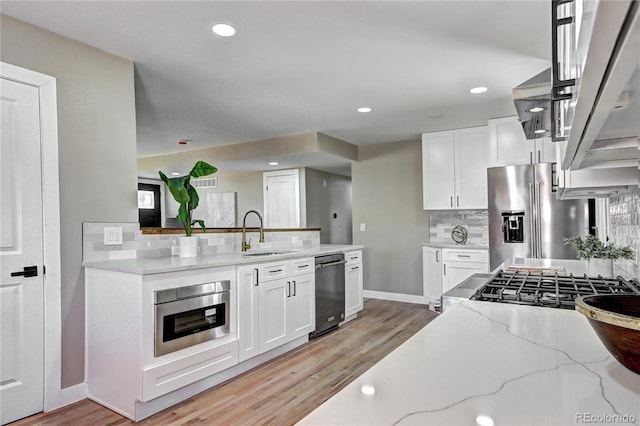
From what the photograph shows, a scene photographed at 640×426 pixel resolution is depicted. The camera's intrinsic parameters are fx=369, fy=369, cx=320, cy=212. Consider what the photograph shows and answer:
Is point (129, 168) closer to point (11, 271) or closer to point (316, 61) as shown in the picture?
point (11, 271)

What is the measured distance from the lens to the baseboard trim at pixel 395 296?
211 inches

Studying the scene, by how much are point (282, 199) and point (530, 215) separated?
13.4 ft

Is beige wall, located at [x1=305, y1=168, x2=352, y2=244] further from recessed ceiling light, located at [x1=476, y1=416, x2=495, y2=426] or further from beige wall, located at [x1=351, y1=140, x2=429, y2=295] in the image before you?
recessed ceiling light, located at [x1=476, y1=416, x2=495, y2=426]

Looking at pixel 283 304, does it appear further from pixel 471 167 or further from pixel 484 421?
pixel 471 167

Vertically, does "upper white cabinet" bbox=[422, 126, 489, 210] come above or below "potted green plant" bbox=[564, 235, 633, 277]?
above

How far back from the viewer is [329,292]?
3.88m

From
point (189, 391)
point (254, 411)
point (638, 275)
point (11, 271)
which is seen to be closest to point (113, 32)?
point (11, 271)

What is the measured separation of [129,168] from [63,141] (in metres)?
0.46

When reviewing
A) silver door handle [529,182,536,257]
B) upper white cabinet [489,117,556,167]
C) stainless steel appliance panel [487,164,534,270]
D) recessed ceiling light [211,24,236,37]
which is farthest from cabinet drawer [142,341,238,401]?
upper white cabinet [489,117,556,167]

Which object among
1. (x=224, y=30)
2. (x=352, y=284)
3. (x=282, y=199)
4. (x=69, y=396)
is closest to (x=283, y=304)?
(x=352, y=284)

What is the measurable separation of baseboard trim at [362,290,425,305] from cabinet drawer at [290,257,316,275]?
2.36m

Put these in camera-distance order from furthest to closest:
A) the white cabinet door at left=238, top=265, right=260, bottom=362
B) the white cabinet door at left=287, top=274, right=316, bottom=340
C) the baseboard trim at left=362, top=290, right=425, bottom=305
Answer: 1. the baseboard trim at left=362, top=290, right=425, bottom=305
2. the white cabinet door at left=287, top=274, right=316, bottom=340
3. the white cabinet door at left=238, top=265, right=260, bottom=362

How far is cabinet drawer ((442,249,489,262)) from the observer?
4.34 m

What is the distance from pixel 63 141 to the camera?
2.39m
